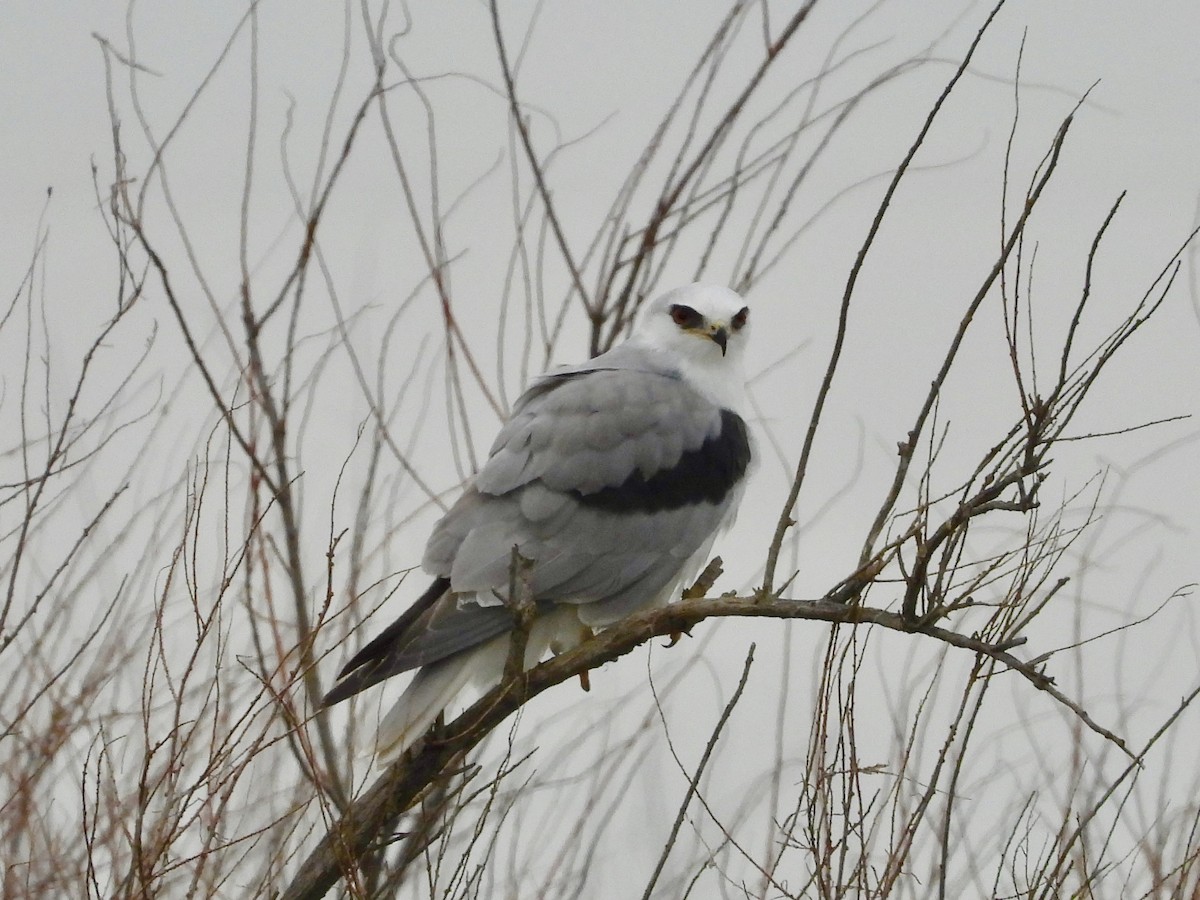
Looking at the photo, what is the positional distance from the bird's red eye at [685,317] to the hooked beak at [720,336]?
0.24ft

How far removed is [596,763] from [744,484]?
103 cm

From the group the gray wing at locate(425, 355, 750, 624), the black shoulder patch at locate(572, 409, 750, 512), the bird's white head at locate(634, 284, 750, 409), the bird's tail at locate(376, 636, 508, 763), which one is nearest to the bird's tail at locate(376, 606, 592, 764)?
the bird's tail at locate(376, 636, 508, 763)

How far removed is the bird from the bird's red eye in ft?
0.60

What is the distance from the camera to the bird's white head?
15.8 feet

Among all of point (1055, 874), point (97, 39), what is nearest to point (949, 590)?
point (1055, 874)

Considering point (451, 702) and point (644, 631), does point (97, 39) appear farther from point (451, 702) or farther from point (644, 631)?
point (644, 631)

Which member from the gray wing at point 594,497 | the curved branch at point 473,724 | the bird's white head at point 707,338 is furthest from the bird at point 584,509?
the curved branch at point 473,724

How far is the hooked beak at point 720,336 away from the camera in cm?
476

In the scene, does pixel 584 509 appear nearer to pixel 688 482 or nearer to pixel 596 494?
pixel 596 494

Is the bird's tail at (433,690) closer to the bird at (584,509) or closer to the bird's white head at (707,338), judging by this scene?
the bird at (584,509)

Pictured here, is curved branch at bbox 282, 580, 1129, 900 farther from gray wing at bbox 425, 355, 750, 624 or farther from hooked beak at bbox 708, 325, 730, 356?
hooked beak at bbox 708, 325, 730, 356

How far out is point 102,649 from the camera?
4469 mm

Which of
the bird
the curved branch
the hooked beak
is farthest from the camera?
the hooked beak

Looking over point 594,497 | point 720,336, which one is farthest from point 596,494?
point 720,336
